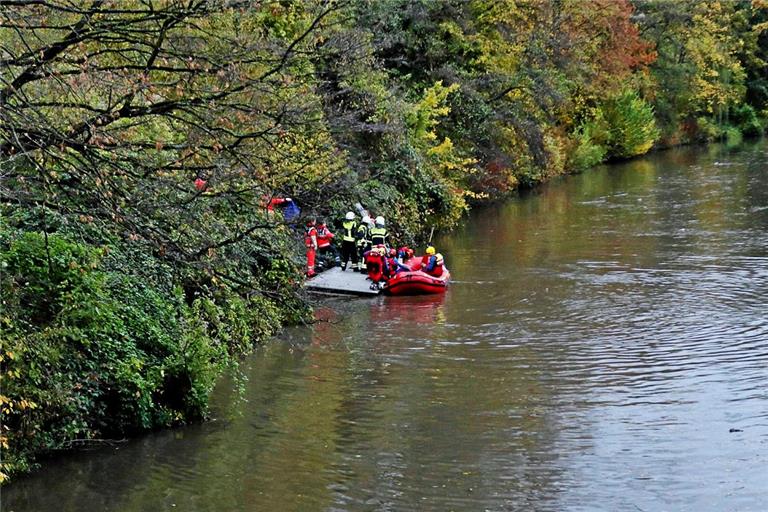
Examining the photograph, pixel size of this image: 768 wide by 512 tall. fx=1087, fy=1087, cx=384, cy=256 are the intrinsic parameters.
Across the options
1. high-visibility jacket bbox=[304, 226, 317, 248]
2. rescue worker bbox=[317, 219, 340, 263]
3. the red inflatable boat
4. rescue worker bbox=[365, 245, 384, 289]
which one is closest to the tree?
the red inflatable boat

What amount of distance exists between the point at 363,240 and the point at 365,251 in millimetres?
388

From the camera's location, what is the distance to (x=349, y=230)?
24.0 m

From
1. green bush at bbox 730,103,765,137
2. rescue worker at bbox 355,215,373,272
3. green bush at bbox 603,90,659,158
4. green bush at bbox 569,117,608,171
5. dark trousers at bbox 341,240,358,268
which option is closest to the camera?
rescue worker at bbox 355,215,373,272

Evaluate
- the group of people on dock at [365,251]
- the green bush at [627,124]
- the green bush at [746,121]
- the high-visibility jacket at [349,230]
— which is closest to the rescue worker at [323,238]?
the group of people on dock at [365,251]

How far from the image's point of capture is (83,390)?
38.4 feet

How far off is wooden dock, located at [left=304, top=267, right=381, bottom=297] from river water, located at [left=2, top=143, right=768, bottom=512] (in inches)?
16.2

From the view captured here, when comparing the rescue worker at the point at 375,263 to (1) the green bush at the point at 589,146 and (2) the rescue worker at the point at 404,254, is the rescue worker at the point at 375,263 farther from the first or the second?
(1) the green bush at the point at 589,146

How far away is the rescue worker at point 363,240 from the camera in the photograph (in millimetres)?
23953

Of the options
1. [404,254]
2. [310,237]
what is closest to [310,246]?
[310,237]

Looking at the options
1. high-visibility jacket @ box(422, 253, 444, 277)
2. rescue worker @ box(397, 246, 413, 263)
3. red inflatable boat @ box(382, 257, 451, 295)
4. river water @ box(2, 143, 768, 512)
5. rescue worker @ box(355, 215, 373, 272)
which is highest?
rescue worker @ box(355, 215, 373, 272)

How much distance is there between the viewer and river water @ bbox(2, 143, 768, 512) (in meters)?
11.1

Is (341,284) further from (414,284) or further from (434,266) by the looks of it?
(434,266)

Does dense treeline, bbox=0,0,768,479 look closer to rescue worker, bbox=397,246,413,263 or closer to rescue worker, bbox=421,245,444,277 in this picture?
rescue worker, bbox=397,246,413,263

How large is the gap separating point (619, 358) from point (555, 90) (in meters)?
23.3
